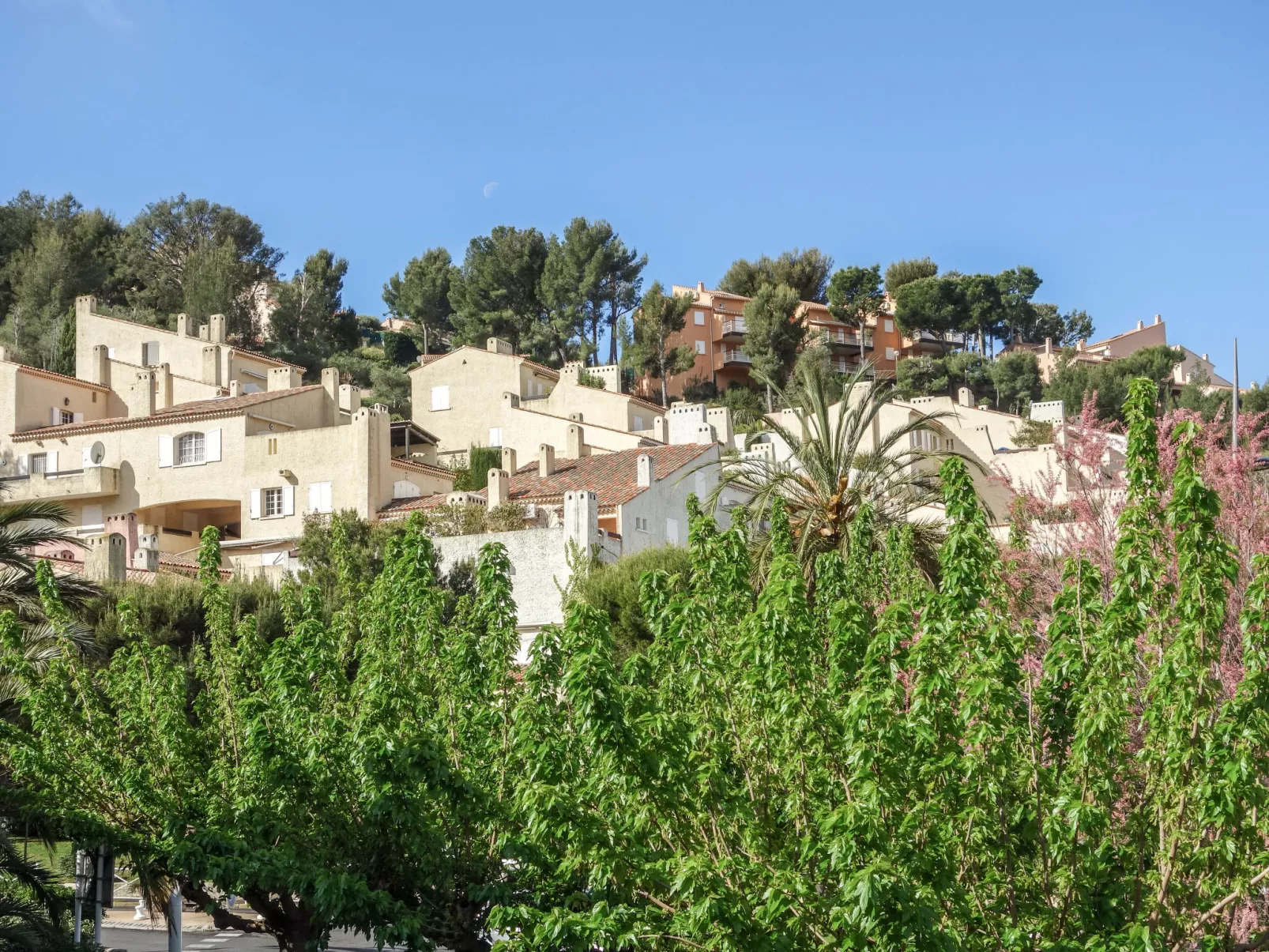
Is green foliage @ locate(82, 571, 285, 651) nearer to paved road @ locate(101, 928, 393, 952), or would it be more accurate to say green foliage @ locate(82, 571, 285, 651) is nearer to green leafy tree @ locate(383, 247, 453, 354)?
paved road @ locate(101, 928, 393, 952)

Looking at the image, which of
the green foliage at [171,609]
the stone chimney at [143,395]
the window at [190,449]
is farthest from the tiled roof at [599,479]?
the stone chimney at [143,395]

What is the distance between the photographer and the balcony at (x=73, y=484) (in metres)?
56.4

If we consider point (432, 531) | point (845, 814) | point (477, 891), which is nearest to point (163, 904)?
point (477, 891)

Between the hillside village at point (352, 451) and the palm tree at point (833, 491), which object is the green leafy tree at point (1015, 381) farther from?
the palm tree at point (833, 491)

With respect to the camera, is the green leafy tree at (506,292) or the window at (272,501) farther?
the green leafy tree at (506,292)

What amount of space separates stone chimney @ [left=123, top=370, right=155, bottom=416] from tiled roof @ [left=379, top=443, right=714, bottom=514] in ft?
41.8

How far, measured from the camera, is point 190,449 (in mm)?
56344

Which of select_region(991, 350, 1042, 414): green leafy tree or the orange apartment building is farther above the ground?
the orange apartment building

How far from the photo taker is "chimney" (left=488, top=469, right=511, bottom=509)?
4822 cm

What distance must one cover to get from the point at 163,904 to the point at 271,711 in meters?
4.28

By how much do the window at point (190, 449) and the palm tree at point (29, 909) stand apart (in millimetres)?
39023

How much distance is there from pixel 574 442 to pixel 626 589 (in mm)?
21208

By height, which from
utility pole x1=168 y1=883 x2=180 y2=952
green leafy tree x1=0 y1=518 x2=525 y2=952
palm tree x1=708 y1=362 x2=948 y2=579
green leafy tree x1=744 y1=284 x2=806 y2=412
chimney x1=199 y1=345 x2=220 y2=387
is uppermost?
green leafy tree x1=744 y1=284 x2=806 y2=412

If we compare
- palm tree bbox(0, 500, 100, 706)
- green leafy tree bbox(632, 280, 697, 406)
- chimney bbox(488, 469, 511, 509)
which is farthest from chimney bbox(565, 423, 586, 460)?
palm tree bbox(0, 500, 100, 706)
